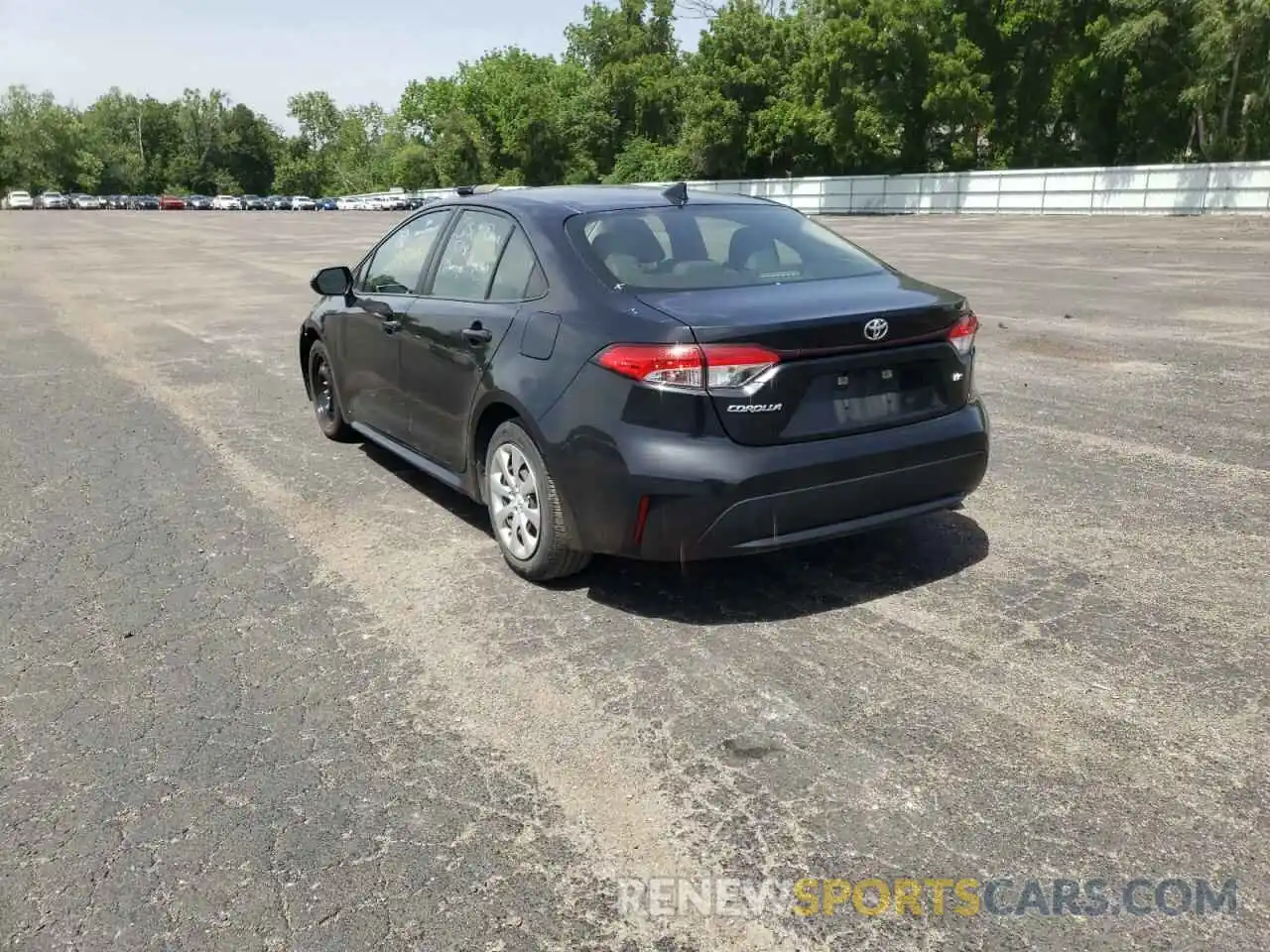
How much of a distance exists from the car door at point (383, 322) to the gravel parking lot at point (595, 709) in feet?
1.53

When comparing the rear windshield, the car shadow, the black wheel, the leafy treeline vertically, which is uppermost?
the leafy treeline

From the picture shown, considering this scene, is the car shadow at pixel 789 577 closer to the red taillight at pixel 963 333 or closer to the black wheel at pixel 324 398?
the red taillight at pixel 963 333

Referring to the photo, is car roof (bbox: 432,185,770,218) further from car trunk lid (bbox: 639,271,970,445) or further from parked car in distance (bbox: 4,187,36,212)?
parked car in distance (bbox: 4,187,36,212)

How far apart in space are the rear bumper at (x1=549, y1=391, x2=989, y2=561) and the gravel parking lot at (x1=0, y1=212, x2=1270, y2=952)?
0.39 meters

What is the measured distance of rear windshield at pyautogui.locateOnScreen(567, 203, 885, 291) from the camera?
4.27 meters

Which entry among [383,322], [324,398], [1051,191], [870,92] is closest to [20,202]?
[870,92]

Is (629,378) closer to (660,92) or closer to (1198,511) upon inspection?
(1198,511)

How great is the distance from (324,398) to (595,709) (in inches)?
171

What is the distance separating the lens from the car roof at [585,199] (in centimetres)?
469

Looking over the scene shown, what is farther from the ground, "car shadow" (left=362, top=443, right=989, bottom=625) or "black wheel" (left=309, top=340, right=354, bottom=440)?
"black wheel" (left=309, top=340, right=354, bottom=440)

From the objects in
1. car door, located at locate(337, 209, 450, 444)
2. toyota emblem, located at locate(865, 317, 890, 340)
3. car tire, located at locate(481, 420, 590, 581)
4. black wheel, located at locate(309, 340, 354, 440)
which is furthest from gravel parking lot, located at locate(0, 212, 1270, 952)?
toyota emblem, located at locate(865, 317, 890, 340)

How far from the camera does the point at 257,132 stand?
130625 millimetres

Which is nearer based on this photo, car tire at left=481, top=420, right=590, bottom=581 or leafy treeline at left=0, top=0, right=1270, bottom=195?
car tire at left=481, top=420, right=590, bottom=581

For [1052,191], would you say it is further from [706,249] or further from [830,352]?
[830,352]
